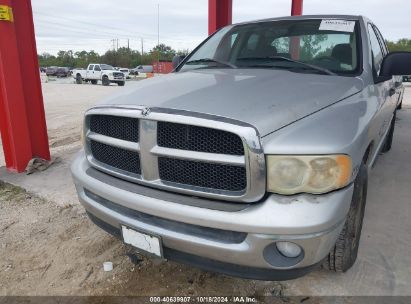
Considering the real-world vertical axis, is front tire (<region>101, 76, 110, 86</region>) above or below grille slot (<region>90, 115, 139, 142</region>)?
below

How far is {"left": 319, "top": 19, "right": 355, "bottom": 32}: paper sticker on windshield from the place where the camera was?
3.13 meters

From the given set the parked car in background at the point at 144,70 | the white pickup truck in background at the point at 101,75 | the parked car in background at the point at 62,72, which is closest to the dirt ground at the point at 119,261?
the white pickup truck in background at the point at 101,75

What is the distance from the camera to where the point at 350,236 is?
230 cm

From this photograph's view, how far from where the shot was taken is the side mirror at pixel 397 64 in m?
2.80

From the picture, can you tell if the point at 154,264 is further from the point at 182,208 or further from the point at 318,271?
the point at 318,271

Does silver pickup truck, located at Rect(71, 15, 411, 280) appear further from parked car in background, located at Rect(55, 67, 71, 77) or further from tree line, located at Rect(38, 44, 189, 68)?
tree line, located at Rect(38, 44, 189, 68)

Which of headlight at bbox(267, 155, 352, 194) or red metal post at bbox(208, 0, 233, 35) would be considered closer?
headlight at bbox(267, 155, 352, 194)

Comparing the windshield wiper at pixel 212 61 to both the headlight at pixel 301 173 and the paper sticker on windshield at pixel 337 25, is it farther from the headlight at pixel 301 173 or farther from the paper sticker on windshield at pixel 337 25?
the headlight at pixel 301 173

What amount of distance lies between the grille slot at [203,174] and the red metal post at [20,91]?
11.5ft

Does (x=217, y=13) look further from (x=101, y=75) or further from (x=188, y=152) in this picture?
(x=101, y=75)

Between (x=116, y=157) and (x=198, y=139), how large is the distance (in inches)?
27.4

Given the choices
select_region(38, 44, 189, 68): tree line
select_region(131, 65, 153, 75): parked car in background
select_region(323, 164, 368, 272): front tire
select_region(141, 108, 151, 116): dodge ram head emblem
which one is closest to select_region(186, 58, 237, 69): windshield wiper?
select_region(141, 108, 151, 116): dodge ram head emblem

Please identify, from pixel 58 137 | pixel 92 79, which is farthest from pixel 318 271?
pixel 92 79

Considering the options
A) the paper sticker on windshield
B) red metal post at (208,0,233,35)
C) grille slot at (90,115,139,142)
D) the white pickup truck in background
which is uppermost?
red metal post at (208,0,233,35)
